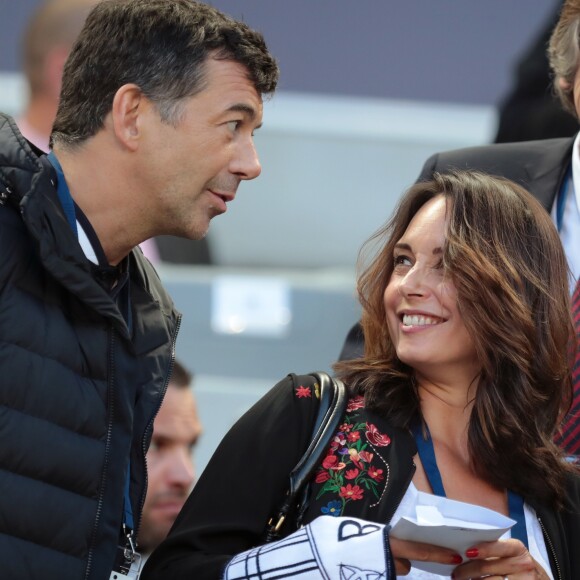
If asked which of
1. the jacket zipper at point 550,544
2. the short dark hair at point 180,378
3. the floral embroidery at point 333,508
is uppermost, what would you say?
the short dark hair at point 180,378

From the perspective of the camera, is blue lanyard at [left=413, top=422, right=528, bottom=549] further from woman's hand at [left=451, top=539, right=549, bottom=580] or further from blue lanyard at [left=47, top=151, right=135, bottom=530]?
blue lanyard at [left=47, top=151, right=135, bottom=530]

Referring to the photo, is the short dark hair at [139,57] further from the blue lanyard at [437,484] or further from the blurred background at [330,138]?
the blurred background at [330,138]

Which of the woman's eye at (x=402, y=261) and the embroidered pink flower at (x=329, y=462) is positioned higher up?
the woman's eye at (x=402, y=261)

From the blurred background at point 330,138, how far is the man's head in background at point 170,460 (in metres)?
1.22

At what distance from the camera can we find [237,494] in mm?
2504

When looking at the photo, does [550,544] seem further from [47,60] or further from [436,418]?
[47,60]

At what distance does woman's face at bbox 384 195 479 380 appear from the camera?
2719mm

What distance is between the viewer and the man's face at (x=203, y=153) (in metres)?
2.55

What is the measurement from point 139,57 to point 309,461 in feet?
2.83

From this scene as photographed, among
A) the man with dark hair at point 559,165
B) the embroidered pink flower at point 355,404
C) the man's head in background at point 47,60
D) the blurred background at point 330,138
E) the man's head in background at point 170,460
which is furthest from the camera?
the blurred background at point 330,138

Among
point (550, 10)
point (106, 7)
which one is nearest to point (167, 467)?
point (106, 7)

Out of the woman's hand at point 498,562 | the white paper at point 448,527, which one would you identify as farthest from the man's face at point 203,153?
the woman's hand at point 498,562

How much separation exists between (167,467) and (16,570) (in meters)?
1.61

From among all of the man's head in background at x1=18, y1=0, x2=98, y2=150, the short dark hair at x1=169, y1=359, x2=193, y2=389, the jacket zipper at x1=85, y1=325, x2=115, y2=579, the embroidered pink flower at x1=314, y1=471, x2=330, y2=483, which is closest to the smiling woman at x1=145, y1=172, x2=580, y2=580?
the embroidered pink flower at x1=314, y1=471, x2=330, y2=483
